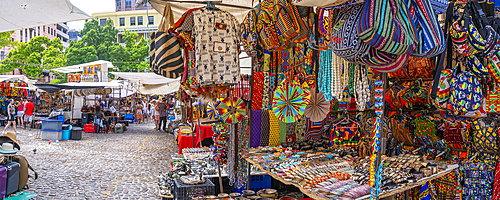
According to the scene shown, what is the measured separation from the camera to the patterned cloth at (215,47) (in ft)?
12.1

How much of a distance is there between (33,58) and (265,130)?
30.4 metres

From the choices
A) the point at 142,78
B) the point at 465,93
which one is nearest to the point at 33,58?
the point at 142,78

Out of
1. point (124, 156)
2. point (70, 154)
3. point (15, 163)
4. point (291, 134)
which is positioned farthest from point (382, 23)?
point (70, 154)

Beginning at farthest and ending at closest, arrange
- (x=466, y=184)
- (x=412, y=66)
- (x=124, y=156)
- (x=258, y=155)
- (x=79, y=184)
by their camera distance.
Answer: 1. (x=124, y=156)
2. (x=79, y=184)
3. (x=258, y=155)
4. (x=412, y=66)
5. (x=466, y=184)

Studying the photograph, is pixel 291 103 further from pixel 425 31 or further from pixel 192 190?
pixel 192 190

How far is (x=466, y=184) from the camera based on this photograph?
3350 mm

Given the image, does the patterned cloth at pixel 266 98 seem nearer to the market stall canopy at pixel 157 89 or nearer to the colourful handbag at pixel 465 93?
the colourful handbag at pixel 465 93

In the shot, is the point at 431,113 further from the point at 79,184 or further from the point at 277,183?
the point at 79,184

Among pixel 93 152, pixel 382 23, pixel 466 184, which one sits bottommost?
pixel 93 152

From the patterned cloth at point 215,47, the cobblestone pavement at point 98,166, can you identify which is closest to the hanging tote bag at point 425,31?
the patterned cloth at point 215,47

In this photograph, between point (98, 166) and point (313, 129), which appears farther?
point (98, 166)

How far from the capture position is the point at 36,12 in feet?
16.6

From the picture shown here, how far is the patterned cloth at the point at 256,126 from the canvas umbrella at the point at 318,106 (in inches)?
30.4

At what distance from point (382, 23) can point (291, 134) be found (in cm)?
311
